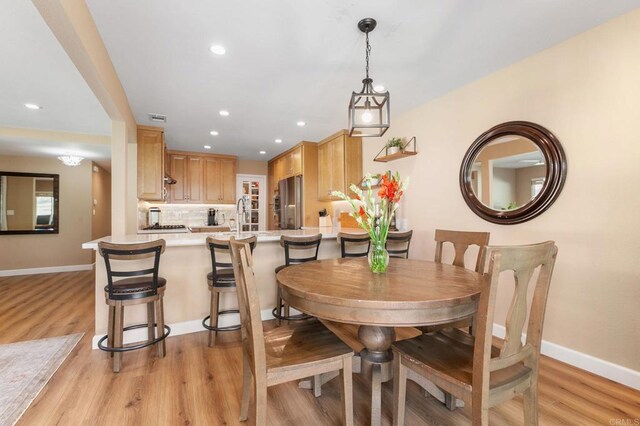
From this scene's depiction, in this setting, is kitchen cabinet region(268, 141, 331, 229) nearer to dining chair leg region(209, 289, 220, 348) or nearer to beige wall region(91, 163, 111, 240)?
dining chair leg region(209, 289, 220, 348)

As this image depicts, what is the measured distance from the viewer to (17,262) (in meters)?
5.69

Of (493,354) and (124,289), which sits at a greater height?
(124,289)

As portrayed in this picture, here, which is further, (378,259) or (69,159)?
(69,159)

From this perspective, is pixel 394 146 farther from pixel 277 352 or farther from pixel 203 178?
pixel 203 178

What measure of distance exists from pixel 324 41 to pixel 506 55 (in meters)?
1.59

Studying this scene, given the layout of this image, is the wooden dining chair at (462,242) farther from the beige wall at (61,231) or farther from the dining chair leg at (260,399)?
the beige wall at (61,231)

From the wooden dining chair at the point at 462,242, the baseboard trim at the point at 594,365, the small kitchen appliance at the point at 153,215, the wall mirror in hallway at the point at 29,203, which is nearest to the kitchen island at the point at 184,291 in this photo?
the wooden dining chair at the point at 462,242

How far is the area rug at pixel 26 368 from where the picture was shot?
70.4 inches

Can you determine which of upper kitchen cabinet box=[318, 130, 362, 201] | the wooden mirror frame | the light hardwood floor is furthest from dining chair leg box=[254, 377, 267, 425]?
upper kitchen cabinet box=[318, 130, 362, 201]

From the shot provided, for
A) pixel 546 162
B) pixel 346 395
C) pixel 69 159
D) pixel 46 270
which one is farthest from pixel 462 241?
pixel 46 270

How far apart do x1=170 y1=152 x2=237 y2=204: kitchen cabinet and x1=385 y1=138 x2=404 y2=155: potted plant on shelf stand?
146 inches

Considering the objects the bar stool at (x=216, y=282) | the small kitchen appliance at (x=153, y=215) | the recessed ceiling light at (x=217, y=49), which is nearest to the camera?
the recessed ceiling light at (x=217, y=49)

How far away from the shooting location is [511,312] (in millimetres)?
1158

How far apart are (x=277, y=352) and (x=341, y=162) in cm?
357
